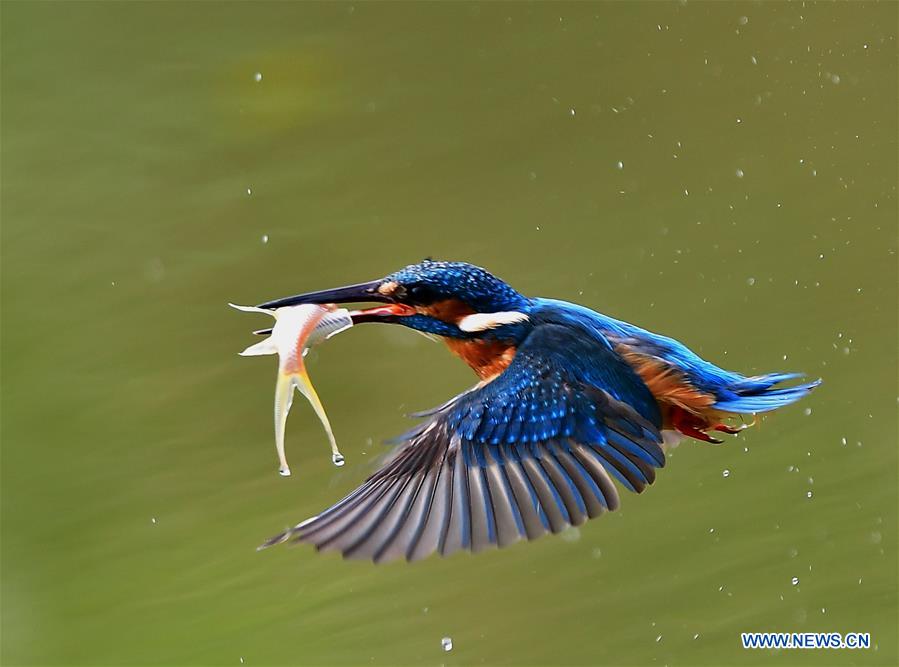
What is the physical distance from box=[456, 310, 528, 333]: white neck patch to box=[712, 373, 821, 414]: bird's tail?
303 mm

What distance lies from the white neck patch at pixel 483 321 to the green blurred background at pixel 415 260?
2.64 ft

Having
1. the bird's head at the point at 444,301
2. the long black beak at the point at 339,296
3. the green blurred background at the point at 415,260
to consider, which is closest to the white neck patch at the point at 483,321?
the bird's head at the point at 444,301

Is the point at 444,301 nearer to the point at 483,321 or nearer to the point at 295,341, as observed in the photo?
the point at 483,321

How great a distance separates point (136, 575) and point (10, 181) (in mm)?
928

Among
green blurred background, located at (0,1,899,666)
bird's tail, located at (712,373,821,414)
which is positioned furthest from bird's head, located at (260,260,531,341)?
green blurred background, located at (0,1,899,666)

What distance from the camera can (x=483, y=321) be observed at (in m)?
1.46

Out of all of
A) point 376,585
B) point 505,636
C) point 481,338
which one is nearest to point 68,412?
point 376,585

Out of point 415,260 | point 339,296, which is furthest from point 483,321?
point 415,260

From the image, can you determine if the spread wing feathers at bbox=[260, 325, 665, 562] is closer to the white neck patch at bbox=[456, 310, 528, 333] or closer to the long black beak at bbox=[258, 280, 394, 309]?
the white neck patch at bbox=[456, 310, 528, 333]

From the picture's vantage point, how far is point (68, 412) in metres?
2.41

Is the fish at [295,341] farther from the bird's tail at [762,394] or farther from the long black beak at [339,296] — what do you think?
the bird's tail at [762,394]

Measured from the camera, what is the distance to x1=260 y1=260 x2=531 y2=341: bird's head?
142cm

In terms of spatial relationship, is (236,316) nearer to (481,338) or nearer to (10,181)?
(10,181)

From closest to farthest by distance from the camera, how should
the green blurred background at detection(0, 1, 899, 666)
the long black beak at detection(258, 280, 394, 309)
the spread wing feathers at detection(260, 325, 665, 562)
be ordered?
the spread wing feathers at detection(260, 325, 665, 562) → the long black beak at detection(258, 280, 394, 309) → the green blurred background at detection(0, 1, 899, 666)
